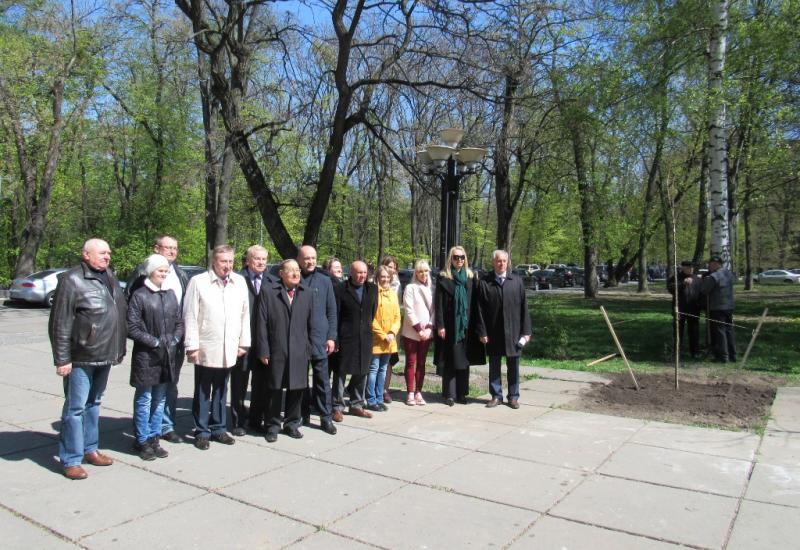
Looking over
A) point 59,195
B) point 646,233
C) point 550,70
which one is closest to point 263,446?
point 550,70

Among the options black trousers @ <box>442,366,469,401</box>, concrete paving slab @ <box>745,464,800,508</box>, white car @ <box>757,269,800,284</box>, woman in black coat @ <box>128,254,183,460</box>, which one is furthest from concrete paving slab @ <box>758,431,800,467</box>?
white car @ <box>757,269,800,284</box>

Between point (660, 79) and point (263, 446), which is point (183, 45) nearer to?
point (263, 446)

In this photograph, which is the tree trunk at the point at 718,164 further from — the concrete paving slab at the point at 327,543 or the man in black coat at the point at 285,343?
the concrete paving slab at the point at 327,543

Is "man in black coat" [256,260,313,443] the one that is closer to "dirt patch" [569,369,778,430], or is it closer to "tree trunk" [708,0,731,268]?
"dirt patch" [569,369,778,430]

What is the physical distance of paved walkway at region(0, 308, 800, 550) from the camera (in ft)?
12.1

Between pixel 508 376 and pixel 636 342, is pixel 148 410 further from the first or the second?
pixel 636 342

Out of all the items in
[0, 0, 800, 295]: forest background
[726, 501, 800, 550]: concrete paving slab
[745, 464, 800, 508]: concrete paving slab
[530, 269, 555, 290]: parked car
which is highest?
[0, 0, 800, 295]: forest background

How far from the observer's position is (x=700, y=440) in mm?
5727

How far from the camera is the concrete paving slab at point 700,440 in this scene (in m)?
5.39

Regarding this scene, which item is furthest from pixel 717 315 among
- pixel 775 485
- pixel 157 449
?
pixel 157 449

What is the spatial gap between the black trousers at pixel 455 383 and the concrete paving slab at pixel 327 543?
3735 millimetres

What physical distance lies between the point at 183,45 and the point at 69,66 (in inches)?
600

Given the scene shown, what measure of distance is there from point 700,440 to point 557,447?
4.62ft

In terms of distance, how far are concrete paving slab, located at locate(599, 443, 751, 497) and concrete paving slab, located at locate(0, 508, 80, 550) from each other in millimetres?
3821
